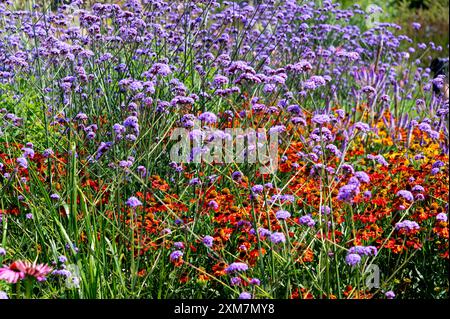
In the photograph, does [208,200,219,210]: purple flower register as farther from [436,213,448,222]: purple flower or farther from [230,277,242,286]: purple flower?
[436,213,448,222]: purple flower

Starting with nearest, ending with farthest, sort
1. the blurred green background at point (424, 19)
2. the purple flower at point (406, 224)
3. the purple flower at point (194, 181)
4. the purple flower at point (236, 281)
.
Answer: the purple flower at point (236, 281) < the purple flower at point (406, 224) < the purple flower at point (194, 181) < the blurred green background at point (424, 19)

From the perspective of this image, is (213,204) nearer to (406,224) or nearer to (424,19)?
(406,224)

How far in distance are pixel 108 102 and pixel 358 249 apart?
197cm

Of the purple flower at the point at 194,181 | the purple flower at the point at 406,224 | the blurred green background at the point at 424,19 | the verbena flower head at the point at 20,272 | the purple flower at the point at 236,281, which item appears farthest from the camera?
the blurred green background at the point at 424,19

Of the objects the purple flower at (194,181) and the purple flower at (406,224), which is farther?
the purple flower at (194,181)

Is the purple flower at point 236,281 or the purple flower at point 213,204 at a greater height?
the purple flower at point 213,204

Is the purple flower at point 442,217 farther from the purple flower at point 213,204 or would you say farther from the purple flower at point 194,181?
the purple flower at point 194,181

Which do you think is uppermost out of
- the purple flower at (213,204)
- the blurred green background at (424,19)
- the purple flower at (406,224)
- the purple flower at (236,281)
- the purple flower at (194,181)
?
A: the purple flower at (406,224)

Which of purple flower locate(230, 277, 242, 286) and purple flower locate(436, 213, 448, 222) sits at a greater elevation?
purple flower locate(436, 213, 448, 222)

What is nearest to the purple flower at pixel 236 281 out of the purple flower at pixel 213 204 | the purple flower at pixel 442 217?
the purple flower at pixel 213 204

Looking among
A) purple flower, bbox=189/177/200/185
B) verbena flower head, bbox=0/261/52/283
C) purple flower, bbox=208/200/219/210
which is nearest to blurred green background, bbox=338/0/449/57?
purple flower, bbox=189/177/200/185
